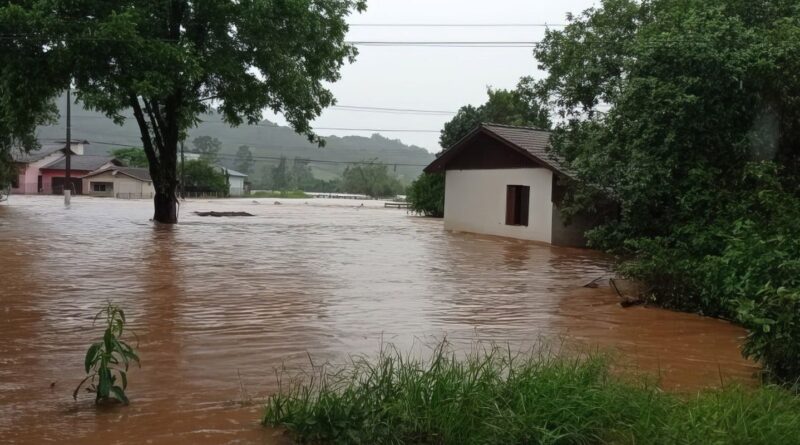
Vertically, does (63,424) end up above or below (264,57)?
below

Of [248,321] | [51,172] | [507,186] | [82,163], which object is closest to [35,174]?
[51,172]

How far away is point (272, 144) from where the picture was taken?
15088cm

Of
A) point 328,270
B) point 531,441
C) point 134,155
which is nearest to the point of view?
point 531,441

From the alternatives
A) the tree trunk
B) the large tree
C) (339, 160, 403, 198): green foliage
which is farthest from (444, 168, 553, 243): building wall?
(339, 160, 403, 198): green foliage

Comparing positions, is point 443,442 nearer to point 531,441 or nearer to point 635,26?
point 531,441

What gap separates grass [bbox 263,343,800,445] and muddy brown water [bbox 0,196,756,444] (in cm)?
49

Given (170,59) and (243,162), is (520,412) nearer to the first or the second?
(170,59)

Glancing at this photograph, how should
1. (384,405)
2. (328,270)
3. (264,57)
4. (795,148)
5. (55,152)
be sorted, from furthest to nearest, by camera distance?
(55,152) < (264,57) < (328,270) < (795,148) < (384,405)

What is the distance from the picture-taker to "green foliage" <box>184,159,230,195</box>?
74250 millimetres

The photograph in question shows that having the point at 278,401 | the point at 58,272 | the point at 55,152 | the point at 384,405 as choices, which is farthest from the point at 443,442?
the point at 55,152

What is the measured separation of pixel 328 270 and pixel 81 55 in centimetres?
1040

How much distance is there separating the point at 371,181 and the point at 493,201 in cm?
8107

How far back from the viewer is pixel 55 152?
2916 inches

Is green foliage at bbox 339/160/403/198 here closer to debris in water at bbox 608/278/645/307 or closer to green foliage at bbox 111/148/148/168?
green foliage at bbox 111/148/148/168
